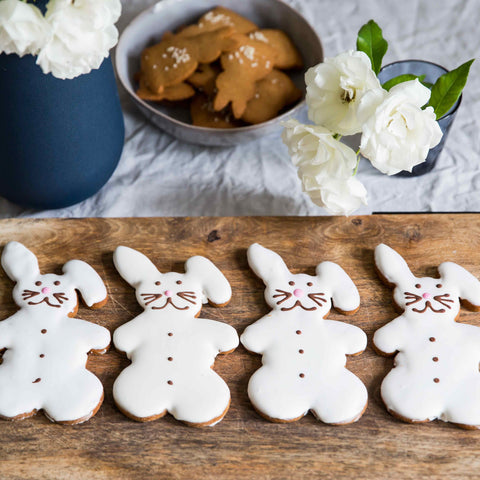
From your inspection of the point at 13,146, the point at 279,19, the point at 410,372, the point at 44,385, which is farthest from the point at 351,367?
the point at 279,19

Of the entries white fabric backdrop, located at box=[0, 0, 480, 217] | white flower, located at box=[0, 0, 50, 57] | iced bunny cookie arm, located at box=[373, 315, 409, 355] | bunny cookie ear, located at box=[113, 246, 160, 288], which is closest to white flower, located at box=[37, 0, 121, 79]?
white flower, located at box=[0, 0, 50, 57]

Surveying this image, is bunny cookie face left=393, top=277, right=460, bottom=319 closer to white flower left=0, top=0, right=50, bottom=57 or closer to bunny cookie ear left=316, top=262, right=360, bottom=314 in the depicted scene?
bunny cookie ear left=316, top=262, right=360, bottom=314

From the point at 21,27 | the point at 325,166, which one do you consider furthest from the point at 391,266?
the point at 21,27

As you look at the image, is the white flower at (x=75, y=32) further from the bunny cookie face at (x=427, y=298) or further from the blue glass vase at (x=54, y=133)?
the bunny cookie face at (x=427, y=298)

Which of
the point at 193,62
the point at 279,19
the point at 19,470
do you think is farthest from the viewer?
the point at 279,19

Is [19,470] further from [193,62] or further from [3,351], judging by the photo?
[193,62]

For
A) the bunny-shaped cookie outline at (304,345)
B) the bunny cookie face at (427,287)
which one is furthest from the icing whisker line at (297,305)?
the bunny cookie face at (427,287)
